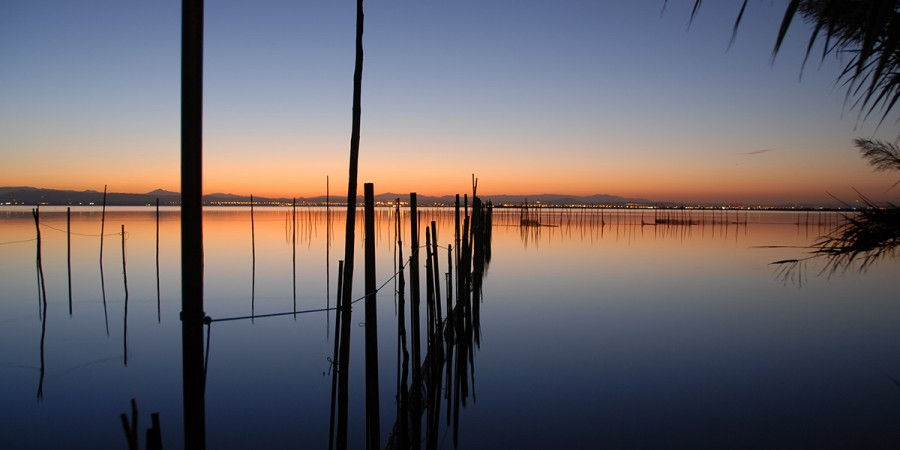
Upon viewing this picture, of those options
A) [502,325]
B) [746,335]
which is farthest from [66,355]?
[746,335]

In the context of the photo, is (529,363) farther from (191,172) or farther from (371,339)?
(191,172)

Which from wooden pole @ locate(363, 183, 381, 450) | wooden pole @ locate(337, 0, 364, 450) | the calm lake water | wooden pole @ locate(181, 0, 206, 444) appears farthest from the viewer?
the calm lake water

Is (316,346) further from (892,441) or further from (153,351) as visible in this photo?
(892,441)

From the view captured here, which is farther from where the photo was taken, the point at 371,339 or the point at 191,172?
the point at 371,339

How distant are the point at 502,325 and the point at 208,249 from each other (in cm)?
1653

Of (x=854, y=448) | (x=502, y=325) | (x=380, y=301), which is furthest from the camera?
(x=380, y=301)

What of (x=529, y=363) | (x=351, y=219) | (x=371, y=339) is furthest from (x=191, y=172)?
(x=529, y=363)

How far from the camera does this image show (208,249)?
22578mm

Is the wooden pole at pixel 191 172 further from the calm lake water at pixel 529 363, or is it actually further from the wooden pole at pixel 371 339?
the calm lake water at pixel 529 363

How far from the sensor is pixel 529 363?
8.00 m

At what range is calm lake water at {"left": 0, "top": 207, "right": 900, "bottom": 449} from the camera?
558 cm

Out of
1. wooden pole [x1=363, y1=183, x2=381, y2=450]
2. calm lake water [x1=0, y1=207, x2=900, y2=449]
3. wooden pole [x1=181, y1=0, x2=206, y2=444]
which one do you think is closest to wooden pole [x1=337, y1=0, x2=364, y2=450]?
wooden pole [x1=363, y1=183, x2=381, y2=450]

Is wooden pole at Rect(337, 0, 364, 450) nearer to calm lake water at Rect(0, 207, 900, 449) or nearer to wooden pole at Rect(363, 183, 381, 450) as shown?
wooden pole at Rect(363, 183, 381, 450)

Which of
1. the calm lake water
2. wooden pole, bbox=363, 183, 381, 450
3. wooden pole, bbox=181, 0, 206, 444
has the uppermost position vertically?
wooden pole, bbox=181, 0, 206, 444
